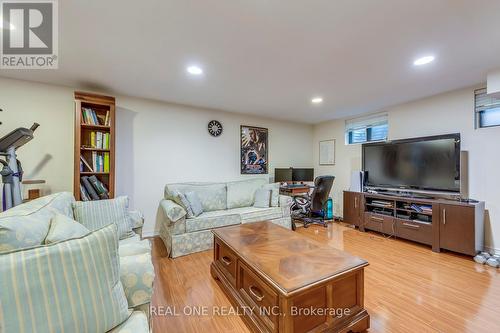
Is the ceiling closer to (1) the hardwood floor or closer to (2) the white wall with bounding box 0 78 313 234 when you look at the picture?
(2) the white wall with bounding box 0 78 313 234

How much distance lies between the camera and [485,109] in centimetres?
274

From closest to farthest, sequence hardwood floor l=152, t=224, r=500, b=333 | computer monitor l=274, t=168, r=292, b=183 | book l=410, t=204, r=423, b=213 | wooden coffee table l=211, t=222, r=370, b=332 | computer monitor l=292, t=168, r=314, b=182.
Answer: wooden coffee table l=211, t=222, r=370, b=332 → hardwood floor l=152, t=224, r=500, b=333 → book l=410, t=204, r=423, b=213 → computer monitor l=274, t=168, r=292, b=183 → computer monitor l=292, t=168, r=314, b=182

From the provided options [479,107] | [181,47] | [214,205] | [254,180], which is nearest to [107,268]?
[181,47]

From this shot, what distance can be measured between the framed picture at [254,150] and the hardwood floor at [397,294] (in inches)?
80.5

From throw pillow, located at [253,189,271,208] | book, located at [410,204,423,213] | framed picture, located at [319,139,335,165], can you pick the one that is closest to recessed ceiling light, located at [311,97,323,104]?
framed picture, located at [319,139,335,165]

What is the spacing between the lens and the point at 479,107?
277 centimetres

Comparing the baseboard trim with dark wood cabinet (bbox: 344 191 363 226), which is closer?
the baseboard trim

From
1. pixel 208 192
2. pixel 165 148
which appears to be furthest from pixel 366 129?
pixel 165 148

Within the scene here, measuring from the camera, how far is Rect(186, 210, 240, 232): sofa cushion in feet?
9.32

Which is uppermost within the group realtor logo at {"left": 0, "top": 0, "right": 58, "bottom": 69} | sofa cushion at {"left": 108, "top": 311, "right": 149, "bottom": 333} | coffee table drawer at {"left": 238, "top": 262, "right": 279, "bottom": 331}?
realtor logo at {"left": 0, "top": 0, "right": 58, "bottom": 69}

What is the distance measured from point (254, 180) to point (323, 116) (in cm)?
206

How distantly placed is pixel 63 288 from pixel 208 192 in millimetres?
2814

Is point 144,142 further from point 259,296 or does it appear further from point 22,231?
point 259,296

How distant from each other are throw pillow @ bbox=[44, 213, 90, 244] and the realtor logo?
4.76ft
